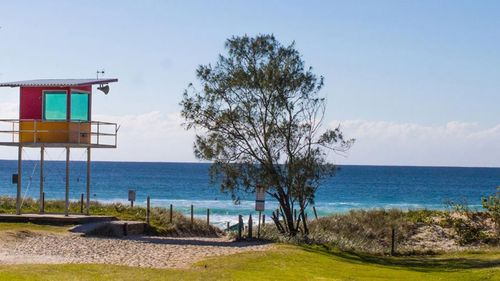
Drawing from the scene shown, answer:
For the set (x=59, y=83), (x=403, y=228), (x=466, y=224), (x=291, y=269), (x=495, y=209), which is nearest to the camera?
(x=291, y=269)

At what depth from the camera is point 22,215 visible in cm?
3675

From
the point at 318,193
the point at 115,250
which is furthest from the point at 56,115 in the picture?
the point at 318,193

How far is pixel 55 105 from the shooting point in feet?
121

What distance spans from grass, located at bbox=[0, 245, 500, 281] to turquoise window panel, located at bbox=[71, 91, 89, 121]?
12.2 metres

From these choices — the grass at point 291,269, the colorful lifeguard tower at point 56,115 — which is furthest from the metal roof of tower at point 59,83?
the grass at point 291,269

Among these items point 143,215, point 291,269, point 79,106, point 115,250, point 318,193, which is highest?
point 79,106

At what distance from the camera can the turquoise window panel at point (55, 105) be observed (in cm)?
3675

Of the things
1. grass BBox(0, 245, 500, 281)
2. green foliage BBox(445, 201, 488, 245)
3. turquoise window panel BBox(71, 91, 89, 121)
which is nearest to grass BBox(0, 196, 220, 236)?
turquoise window panel BBox(71, 91, 89, 121)

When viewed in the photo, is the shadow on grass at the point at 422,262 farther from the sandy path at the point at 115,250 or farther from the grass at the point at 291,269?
the sandy path at the point at 115,250

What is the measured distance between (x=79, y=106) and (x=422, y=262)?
16.4m

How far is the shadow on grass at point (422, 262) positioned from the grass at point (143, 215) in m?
10.3

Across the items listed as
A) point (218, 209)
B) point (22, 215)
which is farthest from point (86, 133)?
point (218, 209)

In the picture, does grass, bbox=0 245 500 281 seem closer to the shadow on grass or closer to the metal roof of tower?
the shadow on grass

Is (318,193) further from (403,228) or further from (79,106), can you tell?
(79,106)
